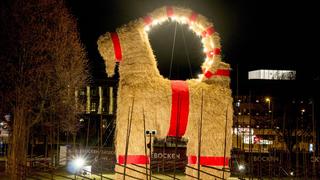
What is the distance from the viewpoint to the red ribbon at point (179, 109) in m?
8.40

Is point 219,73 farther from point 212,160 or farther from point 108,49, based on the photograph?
point 108,49

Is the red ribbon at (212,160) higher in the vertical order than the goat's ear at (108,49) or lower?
lower

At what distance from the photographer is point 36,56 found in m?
15.3

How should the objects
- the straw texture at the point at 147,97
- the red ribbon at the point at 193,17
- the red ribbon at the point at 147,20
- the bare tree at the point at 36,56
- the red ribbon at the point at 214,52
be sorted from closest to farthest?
1. the straw texture at the point at 147,97
2. the red ribbon at the point at 147,20
3. the red ribbon at the point at 193,17
4. the red ribbon at the point at 214,52
5. the bare tree at the point at 36,56

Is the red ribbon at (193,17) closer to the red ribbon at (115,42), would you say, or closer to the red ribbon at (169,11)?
the red ribbon at (169,11)

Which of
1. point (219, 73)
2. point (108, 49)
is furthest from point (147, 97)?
point (219, 73)

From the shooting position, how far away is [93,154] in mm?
18828

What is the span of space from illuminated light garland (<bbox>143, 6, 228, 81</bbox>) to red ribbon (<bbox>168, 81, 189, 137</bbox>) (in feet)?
1.95

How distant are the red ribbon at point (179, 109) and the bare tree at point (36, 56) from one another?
6596 mm

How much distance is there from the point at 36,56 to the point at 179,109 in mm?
8181

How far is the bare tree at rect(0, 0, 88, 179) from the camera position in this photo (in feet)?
48.9

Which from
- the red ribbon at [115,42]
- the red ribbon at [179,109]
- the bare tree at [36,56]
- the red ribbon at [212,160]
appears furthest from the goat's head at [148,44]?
the bare tree at [36,56]

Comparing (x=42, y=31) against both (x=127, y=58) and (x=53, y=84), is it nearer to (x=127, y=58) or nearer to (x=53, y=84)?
(x=53, y=84)

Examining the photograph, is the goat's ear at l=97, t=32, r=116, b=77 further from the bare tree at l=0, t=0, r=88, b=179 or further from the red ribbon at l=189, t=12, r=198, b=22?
the bare tree at l=0, t=0, r=88, b=179
